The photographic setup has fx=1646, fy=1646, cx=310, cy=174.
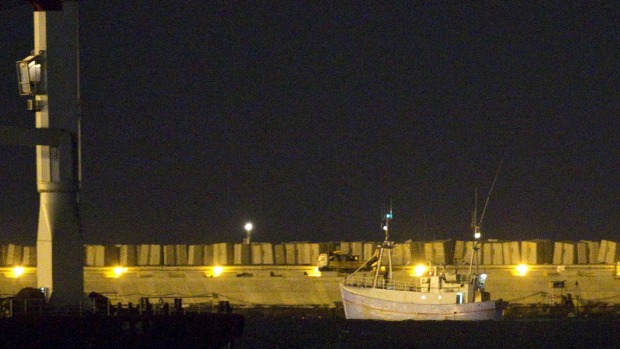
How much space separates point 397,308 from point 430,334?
533 cm

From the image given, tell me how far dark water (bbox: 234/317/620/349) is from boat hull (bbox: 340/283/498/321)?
0.56 m

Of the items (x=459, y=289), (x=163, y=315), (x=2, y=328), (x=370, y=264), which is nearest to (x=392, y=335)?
(x=459, y=289)

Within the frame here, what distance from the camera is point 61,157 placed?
2404 inches

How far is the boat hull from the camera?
87250 mm

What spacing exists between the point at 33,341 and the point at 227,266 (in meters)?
57.4

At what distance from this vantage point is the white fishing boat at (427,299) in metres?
87.3

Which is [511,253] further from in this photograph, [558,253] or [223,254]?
[223,254]

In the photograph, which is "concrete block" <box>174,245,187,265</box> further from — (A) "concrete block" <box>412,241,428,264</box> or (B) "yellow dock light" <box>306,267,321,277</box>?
(A) "concrete block" <box>412,241,428,264</box>

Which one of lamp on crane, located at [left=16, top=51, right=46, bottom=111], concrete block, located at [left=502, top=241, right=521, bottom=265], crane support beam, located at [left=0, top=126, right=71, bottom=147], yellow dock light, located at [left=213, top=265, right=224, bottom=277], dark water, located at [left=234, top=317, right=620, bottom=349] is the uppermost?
lamp on crane, located at [left=16, top=51, right=46, bottom=111]

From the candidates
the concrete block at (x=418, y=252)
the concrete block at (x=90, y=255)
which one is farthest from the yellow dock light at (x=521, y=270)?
the concrete block at (x=90, y=255)

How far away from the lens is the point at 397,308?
292 ft

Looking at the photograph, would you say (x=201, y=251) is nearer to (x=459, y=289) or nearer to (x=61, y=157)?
(x=459, y=289)

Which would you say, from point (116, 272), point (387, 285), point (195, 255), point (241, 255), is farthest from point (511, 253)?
point (116, 272)

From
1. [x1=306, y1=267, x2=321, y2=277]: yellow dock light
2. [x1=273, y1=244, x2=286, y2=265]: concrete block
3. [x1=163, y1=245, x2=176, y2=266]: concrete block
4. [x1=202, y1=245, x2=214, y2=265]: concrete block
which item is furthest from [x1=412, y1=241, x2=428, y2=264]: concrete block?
[x1=163, y1=245, x2=176, y2=266]: concrete block
